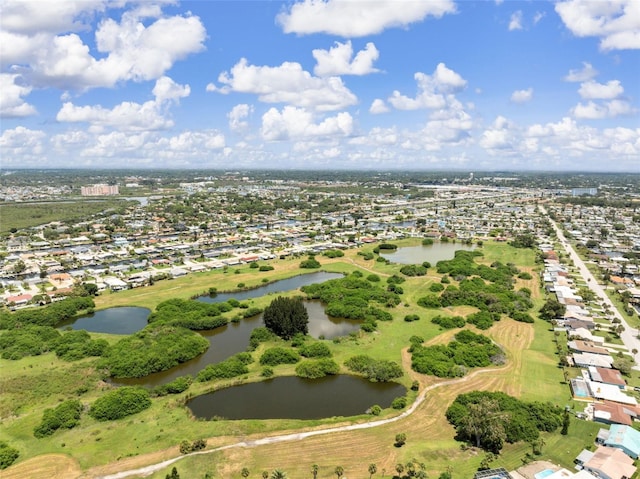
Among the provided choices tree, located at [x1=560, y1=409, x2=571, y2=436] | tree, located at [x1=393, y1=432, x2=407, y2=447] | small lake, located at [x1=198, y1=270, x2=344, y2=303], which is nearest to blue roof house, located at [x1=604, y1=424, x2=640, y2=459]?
tree, located at [x1=560, y1=409, x2=571, y2=436]

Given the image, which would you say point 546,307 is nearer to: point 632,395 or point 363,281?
point 632,395

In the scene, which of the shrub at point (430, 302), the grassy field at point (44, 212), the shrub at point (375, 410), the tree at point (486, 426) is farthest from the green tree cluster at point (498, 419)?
the grassy field at point (44, 212)

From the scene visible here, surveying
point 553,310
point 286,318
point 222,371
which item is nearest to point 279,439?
point 222,371

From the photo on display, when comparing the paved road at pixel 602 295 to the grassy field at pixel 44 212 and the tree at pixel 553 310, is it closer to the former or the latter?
the tree at pixel 553 310

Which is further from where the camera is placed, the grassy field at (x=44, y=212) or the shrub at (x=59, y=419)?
the grassy field at (x=44, y=212)

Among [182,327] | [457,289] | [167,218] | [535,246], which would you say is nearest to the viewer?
[182,327]

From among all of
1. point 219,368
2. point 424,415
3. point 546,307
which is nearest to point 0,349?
point 219,368

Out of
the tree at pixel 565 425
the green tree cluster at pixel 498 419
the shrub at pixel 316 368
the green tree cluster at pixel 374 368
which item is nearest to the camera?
the green tree cluster at pixel 498 419
